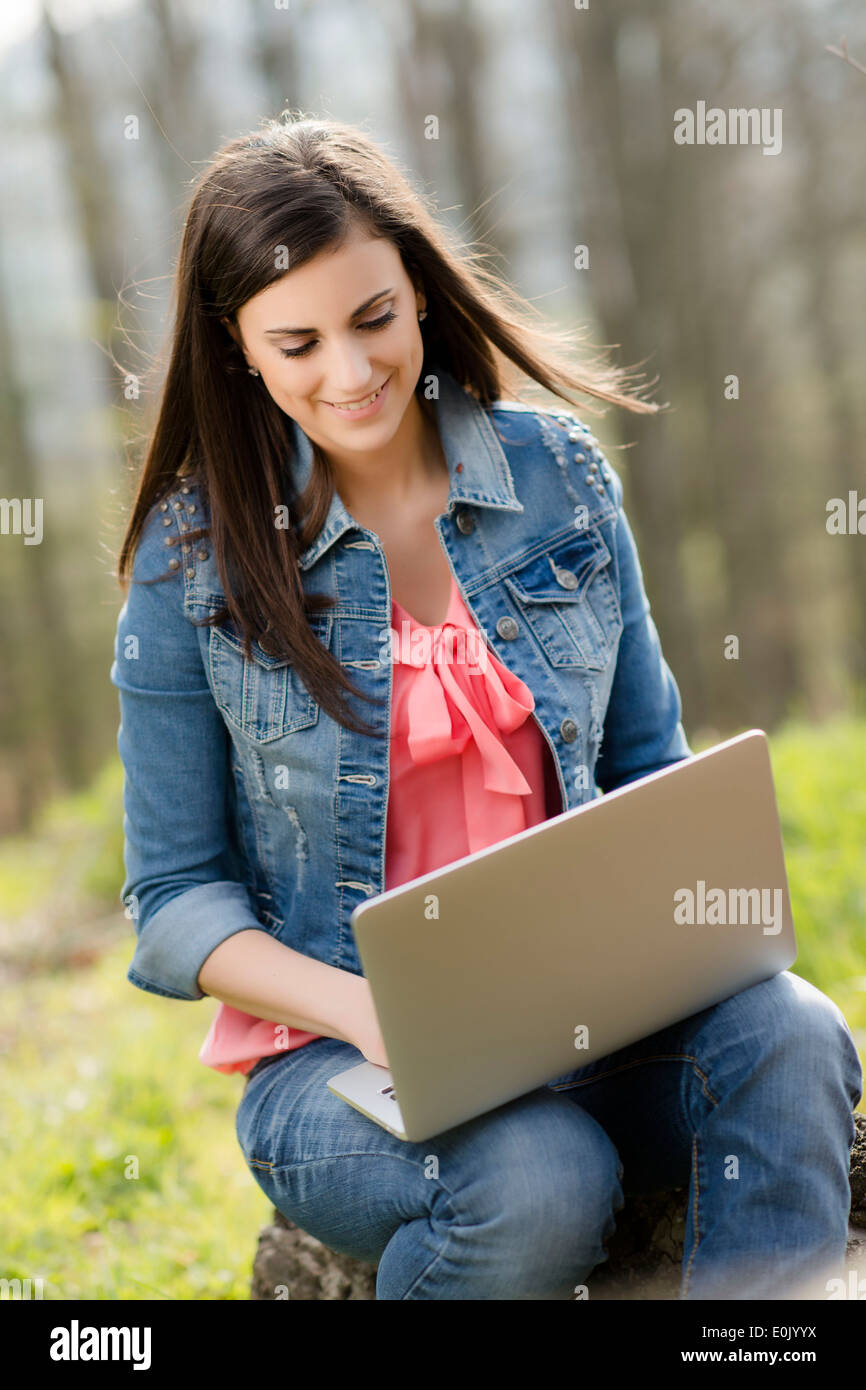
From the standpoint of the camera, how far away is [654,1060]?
1.44 meters

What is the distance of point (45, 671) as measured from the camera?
899 cm

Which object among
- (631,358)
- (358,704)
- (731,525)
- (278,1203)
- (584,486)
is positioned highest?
(631,358)

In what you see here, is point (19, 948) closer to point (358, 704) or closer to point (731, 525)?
point (358, 704)

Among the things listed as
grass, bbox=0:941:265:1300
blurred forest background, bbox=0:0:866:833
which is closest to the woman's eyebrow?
grass, bbox=0:941:265:1300

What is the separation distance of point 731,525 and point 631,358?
1.62 metres

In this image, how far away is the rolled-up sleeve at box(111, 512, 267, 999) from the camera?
61.8 inches

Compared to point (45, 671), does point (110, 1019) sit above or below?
below

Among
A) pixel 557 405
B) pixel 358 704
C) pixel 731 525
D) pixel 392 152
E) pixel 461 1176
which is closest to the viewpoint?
pixel 461 1176

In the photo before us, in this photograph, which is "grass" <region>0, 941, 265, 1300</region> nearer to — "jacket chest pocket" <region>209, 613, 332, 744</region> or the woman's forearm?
the woman's forearm

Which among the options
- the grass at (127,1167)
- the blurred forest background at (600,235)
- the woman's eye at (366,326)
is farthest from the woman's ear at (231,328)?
the blurred forest background at (600,235)

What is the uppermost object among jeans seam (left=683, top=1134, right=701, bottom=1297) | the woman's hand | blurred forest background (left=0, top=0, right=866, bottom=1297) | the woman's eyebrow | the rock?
blurred forest background (left=0, top=0, right=866, bottom=1297)

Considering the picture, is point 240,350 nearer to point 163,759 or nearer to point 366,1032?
point 163,759

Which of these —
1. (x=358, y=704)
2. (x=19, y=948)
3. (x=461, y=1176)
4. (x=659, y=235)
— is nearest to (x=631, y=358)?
(x=659, y=235)

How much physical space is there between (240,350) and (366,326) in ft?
0.66
